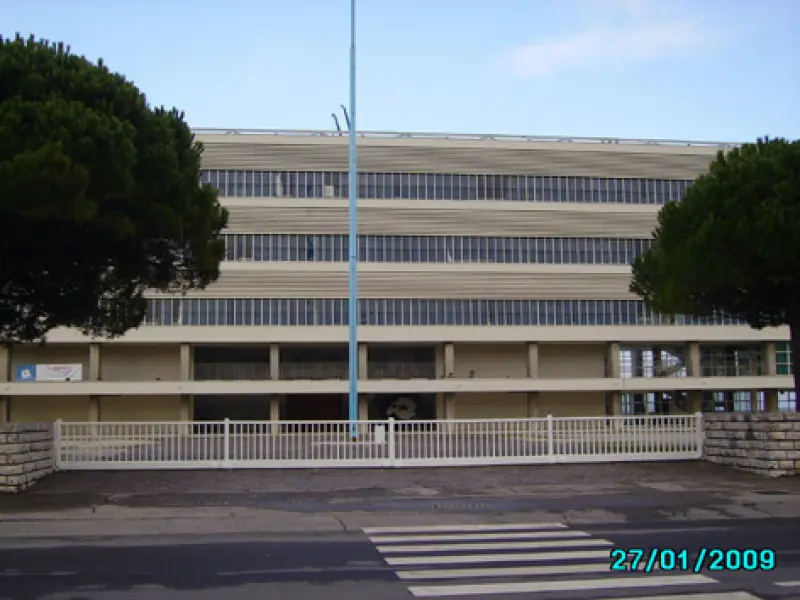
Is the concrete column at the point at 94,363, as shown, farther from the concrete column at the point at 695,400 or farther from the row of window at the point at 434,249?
the concrete column at the point at 695,400

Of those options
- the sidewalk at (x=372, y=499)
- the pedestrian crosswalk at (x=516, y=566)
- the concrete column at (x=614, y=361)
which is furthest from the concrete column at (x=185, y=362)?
the pedestrian crosswalk at (x=516, y=566)

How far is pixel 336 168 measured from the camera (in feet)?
154

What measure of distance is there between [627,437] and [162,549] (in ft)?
38.6

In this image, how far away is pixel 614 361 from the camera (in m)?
47.9

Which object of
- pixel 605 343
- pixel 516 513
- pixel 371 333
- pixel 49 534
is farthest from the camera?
pixel 605 343

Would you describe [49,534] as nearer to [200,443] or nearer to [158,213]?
[158,213]

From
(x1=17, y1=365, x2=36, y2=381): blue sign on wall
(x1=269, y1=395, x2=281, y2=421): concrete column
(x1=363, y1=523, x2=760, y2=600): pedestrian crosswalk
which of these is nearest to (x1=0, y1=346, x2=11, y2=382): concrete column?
(x1=17, y1=365, x2=36, y2=381): blue sign on wall

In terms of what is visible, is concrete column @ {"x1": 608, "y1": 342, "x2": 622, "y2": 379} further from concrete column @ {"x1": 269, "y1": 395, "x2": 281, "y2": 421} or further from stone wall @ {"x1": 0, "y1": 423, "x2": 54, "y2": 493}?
stone wall @ {"x1": 0, "y1": 423, "x2": 54, "y2": 493}

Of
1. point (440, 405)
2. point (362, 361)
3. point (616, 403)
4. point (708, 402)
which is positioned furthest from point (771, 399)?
point (362, 361)

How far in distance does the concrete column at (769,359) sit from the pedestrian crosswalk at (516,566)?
41.3m

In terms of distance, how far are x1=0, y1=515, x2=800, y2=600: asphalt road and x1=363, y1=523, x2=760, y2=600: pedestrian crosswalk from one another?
1cm

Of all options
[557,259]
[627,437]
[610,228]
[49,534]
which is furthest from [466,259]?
[49,534]

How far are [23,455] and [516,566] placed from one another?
10453 mm

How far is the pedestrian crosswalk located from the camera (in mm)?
8000
